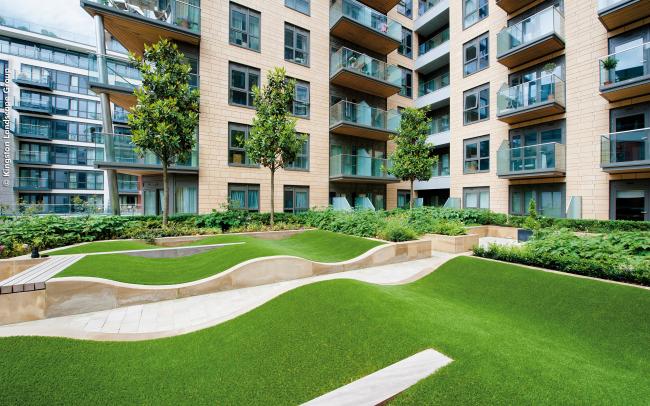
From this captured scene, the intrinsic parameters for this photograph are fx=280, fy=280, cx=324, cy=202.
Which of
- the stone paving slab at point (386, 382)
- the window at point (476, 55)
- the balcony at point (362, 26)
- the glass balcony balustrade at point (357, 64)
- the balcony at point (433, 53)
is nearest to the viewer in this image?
the stone paving slab at point (386, 382)

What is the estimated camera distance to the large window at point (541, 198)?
52.6 feet

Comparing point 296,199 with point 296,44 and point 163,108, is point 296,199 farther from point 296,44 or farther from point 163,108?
point 296,44

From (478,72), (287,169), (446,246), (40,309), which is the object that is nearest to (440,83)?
(478,72)

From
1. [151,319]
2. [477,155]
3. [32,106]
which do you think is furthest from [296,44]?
[32,106]

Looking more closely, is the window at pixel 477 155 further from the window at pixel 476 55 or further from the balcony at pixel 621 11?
the balcony at pixel 621 11

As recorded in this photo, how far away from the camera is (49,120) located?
3703 cm

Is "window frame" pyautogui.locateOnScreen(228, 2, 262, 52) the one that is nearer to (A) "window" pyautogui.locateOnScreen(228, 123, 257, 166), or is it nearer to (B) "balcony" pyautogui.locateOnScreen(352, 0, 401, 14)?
(A) "window" pyautogui.locateOnScreen(228, 123, 257, 166)

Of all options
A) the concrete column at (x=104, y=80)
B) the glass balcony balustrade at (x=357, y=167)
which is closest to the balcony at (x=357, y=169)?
the glass balcony balustrade at (x=357, y=167)

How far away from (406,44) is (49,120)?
45.6 m

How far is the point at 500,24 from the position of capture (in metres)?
19.0

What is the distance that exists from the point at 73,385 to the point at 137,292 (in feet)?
10.6

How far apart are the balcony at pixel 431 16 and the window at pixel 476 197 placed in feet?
50.5

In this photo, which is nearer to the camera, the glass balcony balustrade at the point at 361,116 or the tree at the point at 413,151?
the tree at the point at 413,151

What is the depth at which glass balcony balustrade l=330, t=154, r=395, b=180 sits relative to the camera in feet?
63.7
